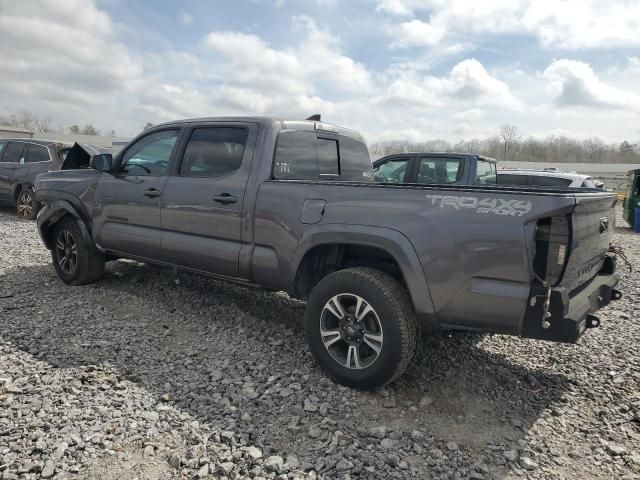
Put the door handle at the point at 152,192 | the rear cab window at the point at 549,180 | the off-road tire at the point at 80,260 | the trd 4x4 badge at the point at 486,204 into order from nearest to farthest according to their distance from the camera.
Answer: the trd 4x4 badge at the point at 486,204 → the door handle at the point at 152,192 → the off-road tire at the point at 80,260 → the rear cab window at the point at 549,180

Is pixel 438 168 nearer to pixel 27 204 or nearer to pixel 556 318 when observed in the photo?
pixel 556 318

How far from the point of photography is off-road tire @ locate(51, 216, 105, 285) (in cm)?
521

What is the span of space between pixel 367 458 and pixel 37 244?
23.5 feet

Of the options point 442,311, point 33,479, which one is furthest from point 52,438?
point 442,311

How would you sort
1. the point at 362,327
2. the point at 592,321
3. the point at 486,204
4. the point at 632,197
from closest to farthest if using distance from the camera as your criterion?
the point at 486,204
the point at 592,321
the point at 362,327
the point at 632,197

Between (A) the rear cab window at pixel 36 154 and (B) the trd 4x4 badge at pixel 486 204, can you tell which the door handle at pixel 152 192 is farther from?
(A) the rear cab window at pixel 36 154

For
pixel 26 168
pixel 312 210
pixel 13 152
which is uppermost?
pixel 13 152

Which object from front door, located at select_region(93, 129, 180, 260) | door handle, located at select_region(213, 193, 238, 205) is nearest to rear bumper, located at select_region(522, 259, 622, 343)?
door handle, located at select_region(213, 193, 238, 205)

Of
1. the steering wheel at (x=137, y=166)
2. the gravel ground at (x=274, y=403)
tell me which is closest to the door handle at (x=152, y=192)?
the steering wheel at (x=137, y=166)

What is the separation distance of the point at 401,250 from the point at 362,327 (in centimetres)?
62

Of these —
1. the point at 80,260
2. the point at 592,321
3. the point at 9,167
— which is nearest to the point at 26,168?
the point at 9,167

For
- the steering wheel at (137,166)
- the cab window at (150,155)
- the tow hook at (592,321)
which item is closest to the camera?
the tow hook at (592,321)

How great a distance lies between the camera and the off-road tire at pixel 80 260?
521 centimetres

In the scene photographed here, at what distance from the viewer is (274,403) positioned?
3.07m
